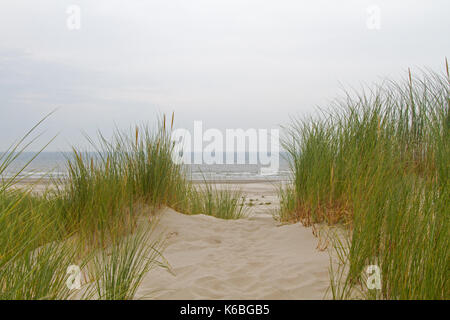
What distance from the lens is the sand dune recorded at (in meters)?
2.47

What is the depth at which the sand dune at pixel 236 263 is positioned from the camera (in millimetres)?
2467

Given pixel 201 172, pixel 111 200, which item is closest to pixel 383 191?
pixel 111 200

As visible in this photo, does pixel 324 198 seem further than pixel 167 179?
No

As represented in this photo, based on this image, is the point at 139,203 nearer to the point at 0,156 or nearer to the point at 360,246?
the point at 0,156

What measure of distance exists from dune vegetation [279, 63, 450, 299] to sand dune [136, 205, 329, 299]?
0.72 feet

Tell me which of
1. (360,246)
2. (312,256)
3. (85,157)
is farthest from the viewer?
(85,157)

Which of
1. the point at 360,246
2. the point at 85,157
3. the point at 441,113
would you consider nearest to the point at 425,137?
the point at 441,113

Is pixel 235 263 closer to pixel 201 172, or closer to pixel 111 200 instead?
pixel 111 200

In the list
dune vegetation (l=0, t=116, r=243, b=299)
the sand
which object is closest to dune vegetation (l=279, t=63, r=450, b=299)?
the sand

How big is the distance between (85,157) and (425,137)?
394cm

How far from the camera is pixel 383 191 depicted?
105 inches

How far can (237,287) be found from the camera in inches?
101

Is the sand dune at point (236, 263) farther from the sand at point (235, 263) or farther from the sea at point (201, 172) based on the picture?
the sea at point (201, 172)

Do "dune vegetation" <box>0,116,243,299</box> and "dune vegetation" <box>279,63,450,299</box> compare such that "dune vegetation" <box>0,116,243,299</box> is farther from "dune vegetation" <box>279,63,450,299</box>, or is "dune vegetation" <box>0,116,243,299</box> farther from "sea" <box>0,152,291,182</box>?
"dune vegetation" <box>279,63,450,299</box>
